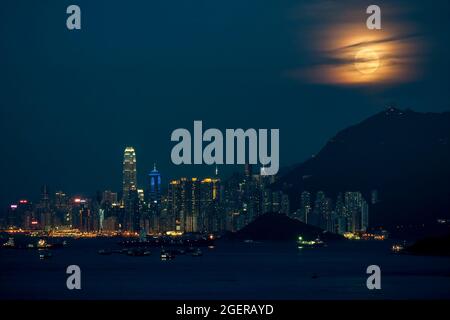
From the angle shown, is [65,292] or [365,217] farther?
[365,217]

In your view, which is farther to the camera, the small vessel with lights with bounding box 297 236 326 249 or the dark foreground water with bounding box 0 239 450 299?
the small vessel with lights with bounding box 297 236 326 249

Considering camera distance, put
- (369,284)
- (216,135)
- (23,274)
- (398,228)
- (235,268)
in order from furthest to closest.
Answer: (398,228) < (235,268) < (23,274) < (369,284) < (216,135)

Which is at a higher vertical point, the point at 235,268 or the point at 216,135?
the point at 216,135

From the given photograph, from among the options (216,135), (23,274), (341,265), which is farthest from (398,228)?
(216,135)

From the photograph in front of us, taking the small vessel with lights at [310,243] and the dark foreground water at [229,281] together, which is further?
the small vessel with lights at [310,243]

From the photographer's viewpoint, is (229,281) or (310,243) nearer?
(229,281)
